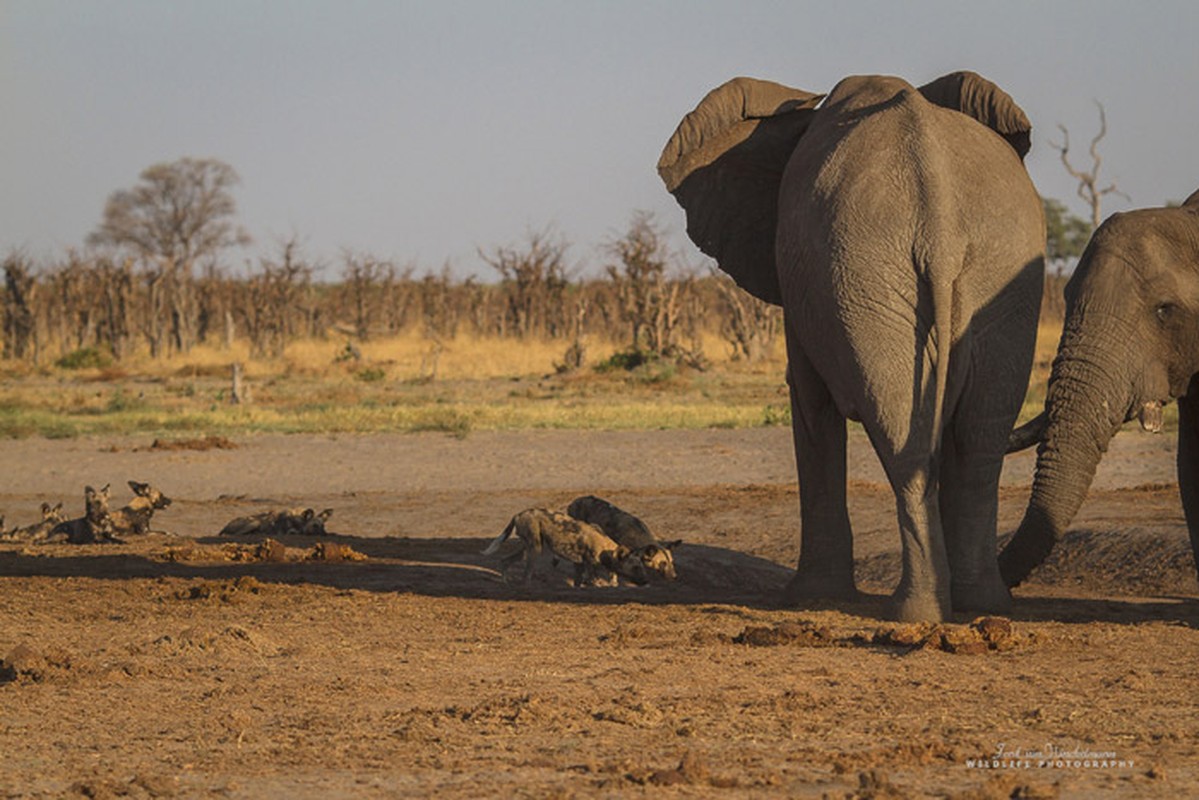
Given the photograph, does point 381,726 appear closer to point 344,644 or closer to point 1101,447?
point 344,644

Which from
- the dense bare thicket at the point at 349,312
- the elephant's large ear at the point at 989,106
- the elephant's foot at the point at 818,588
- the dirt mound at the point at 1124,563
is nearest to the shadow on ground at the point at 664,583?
the dirt mound at the point at 1124,563

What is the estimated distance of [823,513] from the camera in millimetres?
9555

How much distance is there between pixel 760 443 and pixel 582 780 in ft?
54.8

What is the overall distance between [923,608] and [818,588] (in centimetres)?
151

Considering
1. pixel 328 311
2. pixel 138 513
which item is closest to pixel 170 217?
pixel 328 311

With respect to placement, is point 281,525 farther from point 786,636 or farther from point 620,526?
point 786,636

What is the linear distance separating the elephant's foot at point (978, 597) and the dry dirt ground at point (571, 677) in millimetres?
174

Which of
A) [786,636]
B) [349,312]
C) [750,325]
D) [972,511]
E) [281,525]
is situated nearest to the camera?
[786,636]

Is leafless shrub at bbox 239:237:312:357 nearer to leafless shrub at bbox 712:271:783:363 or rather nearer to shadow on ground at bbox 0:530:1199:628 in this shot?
leafless shrub at bbox 712:271:783:363

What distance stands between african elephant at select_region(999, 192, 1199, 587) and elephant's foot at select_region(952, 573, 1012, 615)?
39cm

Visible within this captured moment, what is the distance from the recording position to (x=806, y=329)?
859 centimetres

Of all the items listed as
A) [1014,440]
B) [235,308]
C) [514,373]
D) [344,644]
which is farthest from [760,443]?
[235,308]

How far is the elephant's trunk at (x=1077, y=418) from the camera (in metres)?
8.24

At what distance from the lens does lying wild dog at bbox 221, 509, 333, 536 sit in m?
13.7
